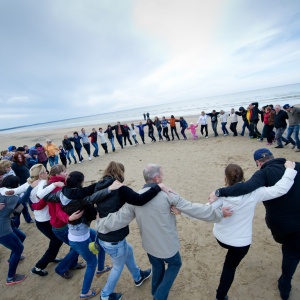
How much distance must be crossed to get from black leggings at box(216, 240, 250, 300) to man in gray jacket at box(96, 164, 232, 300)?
0.49 meters

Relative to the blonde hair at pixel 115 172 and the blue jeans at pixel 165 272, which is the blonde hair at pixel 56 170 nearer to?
the blonde hair at pixel 115 172

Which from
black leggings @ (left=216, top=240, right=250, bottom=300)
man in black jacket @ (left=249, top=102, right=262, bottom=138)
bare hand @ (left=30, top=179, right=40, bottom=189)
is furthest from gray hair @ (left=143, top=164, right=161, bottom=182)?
man in black jacket @ (left=249, top=102, right=262, bottom=138)

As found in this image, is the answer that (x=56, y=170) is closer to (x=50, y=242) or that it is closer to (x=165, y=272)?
(x=50, y=242)

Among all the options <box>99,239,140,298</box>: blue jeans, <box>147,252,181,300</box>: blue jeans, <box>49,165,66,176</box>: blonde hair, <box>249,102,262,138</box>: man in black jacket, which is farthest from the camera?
<box>249,102,262,138</box>: man in black jacket

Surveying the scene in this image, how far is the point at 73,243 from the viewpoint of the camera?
276 cm

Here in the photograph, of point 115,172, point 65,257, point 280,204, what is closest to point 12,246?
point 65,257

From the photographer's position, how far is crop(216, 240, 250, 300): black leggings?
7.36ft

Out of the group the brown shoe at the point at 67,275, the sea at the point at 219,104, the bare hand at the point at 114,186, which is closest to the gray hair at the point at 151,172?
the bare hand at the point at 114,186

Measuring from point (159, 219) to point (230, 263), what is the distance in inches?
43.1

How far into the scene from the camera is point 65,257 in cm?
331

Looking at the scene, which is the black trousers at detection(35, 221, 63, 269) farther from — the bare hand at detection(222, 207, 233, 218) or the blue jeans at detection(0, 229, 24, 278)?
the bare hand at detection(222, 207, 233, 218)

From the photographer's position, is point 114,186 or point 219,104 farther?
point 219,104

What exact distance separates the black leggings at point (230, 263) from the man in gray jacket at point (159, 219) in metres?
0.49

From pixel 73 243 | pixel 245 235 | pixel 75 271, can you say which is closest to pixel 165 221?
pixel 245 235
